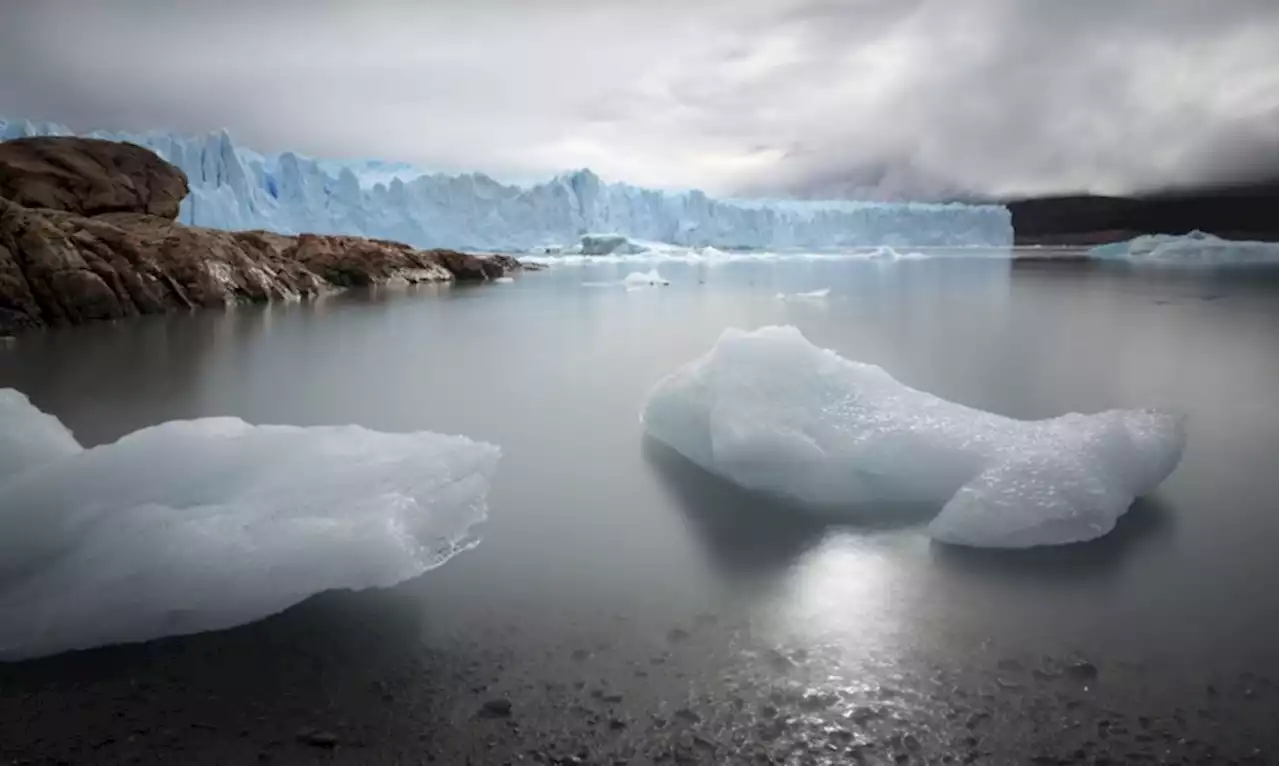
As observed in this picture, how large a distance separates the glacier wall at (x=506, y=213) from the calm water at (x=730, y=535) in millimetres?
28145

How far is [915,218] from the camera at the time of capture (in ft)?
Answer: 184

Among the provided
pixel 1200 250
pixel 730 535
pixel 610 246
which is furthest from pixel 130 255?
pixel 610 246

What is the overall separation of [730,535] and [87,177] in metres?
16.8

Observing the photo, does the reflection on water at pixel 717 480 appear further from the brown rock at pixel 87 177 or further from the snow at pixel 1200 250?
the snow at pixel 1200 250

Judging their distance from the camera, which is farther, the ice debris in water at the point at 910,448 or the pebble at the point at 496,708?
the ice debris in water at the point at 910,448

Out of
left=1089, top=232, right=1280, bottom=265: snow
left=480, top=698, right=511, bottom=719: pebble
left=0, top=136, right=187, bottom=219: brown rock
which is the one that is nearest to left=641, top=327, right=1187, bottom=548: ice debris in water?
→ left=480, top=698, right=511, bottom=719: pebble

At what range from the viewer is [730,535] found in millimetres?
2102

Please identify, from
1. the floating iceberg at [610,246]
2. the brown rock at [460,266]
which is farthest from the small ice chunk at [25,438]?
the floating iceberg at [610,246]

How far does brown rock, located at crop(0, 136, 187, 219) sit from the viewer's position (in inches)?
519

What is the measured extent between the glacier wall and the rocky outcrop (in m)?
15.2

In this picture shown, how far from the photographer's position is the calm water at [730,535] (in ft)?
4.80

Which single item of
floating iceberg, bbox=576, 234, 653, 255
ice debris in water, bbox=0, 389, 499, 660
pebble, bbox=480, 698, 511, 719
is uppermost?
floating iceberg, bbox=576, 234, 653, 255

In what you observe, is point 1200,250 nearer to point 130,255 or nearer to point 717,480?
point 717,480

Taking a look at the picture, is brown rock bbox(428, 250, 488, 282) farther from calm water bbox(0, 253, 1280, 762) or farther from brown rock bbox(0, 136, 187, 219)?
calm water bbox(0, 253, 1280, 762)
